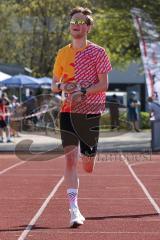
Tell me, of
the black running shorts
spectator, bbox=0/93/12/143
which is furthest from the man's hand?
spectator, bbox=0/93/12/143

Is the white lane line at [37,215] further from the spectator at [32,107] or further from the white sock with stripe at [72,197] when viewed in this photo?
the spectator at [32,107]

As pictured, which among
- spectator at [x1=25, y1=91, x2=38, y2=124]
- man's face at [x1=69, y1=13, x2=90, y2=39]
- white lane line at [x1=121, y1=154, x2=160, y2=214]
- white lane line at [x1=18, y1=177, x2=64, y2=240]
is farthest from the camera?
spectator at [x1=25, y1=91, x2=38, y2=124]

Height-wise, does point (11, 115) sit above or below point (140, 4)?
below

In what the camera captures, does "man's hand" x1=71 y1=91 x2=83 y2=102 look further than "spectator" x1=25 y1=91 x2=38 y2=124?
No

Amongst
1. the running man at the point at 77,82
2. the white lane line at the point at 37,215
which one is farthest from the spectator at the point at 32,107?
the running man at the point at 77,82

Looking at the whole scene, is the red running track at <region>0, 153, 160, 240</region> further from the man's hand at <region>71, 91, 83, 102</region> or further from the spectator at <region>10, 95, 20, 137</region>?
the spectator at <region>10, 95, 20, 137</region>

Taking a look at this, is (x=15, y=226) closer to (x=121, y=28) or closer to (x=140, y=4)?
(x=140, y=4)

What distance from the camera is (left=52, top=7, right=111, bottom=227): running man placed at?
745 centimetres

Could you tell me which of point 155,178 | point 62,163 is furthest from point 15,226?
point 62,163

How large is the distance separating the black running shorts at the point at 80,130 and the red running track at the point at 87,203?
84cm

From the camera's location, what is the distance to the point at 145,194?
1073 cm

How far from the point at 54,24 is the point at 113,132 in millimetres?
19166

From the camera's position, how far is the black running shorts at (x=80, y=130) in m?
7.50

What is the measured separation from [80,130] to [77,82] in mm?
511
